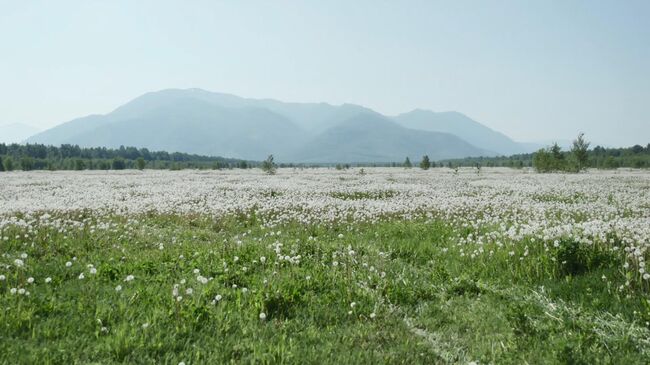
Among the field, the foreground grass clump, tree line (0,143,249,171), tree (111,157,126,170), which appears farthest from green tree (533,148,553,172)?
tree (111,157,126,170)

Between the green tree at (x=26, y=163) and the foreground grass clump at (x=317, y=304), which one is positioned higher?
the green tree at (x=26, y=163)

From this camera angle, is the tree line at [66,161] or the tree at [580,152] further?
the tree line at [66,161]

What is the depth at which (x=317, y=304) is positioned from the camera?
6441mm

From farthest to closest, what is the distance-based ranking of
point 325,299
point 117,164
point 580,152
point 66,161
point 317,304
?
point 117,164, point 66,161, point 580,152, point 325,299, point 317,304

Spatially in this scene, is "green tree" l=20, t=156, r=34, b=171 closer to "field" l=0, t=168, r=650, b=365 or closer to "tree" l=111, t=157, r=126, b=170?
"tree" l=111, t=157, r=126, b=170

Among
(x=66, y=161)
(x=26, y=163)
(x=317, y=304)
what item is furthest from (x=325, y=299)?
(x=66, y=161)

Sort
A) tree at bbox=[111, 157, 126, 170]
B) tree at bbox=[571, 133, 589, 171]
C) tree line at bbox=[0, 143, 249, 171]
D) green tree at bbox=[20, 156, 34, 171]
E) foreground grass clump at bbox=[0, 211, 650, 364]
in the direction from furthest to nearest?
tree at bbox=[111, 157, 126, 170], tree line at bbox=[0, 143, 249, 171], green tree at bbox=[20, 156, 34, 171], tree at bbox=[571, 133, 589, 171], foreground grass clump at bbox=[0, 211, 650, 364]

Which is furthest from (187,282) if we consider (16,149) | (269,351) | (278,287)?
(16,149)

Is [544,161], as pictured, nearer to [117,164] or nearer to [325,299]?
[325,299]

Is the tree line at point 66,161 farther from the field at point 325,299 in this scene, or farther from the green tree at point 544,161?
the field at point 325,299

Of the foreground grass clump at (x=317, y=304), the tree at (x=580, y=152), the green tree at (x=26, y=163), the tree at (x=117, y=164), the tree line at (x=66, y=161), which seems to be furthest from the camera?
the tree at (x=117, y=164)

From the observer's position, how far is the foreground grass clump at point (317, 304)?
15.8 ft

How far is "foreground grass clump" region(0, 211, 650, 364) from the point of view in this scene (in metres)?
4.83

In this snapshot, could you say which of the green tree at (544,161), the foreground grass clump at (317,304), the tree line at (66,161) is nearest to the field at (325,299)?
the foreground grass clump at (317,304)
